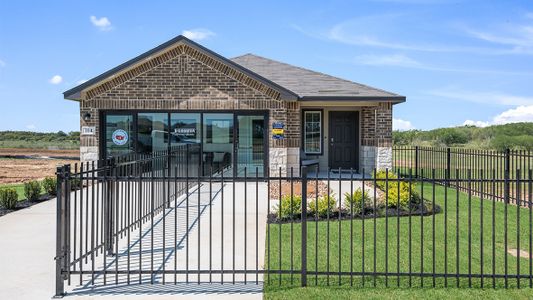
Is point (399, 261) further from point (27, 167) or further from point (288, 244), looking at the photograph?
point (27, 167)

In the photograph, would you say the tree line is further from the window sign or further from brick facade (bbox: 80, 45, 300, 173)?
brick facade (bbox: 80, 45, 300, 173)

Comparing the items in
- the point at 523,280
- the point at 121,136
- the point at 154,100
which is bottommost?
the point at 523,280

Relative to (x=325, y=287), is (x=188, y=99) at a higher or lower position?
higher

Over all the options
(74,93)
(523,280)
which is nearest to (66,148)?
(74,93)

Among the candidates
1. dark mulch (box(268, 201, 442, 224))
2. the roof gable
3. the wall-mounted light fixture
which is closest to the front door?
the roof gable

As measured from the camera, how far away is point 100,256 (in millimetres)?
6691

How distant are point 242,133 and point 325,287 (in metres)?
10.7

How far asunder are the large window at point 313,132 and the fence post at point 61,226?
1435 cm

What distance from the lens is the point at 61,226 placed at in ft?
17.3

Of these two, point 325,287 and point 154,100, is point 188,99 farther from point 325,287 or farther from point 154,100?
point 325,287

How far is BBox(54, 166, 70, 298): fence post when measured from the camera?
510cm

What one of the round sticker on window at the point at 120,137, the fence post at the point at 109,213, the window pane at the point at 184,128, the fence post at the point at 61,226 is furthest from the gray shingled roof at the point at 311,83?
the fence post at the point at 61,226

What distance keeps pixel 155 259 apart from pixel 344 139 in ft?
44.9

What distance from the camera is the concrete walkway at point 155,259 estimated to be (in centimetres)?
518
